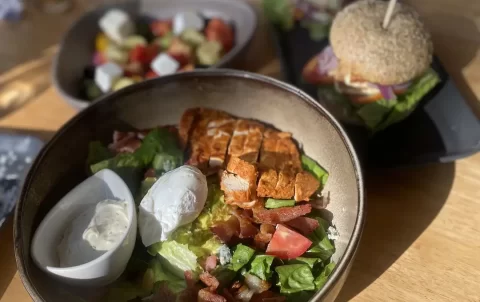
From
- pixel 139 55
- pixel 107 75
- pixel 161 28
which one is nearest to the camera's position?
pixel 107 75

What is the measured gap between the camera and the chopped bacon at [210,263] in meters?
1.08

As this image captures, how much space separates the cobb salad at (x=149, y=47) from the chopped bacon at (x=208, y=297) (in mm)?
818

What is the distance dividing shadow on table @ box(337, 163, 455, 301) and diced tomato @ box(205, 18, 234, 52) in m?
0.70

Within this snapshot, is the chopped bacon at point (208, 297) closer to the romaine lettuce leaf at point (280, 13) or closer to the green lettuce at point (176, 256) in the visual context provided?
the green lettuce at point (176, 256)

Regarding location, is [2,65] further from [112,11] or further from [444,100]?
[444,100]

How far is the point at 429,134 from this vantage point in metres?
1.41

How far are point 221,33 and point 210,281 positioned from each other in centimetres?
98

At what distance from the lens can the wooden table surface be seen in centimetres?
116

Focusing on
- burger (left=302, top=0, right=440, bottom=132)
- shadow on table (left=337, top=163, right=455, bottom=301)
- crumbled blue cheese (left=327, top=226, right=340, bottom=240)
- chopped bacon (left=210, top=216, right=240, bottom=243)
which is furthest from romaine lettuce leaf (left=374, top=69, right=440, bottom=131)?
chopped bacon (left=210, top=216, right=240, bottom=243)

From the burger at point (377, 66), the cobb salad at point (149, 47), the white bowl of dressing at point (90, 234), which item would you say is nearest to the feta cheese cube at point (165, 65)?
the cobb salad at point (149, 47)

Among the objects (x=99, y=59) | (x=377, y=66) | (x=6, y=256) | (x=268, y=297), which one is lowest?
(x=6, y=256)

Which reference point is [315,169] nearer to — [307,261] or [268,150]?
[268,150]

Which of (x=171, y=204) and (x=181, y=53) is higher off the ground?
(x=171, y=204)

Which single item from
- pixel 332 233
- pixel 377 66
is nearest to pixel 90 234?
pixel 332 233
